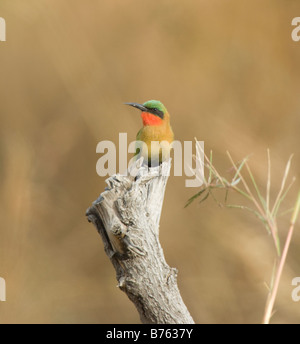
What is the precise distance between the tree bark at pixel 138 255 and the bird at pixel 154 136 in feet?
2.81

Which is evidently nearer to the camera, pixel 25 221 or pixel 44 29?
pixel 25 221

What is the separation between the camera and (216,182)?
1.67 meters

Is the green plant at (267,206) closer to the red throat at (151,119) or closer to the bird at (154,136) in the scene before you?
the bird at (154,136)

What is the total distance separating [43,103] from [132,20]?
117 centimetres

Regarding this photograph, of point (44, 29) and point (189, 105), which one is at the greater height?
point (44, 29)

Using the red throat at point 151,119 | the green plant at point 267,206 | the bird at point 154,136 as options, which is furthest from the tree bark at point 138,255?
the red throat at point 151,119

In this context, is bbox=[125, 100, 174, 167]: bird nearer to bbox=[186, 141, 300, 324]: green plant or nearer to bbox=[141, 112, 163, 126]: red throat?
bbox=[141, 112, 163, 126]: red throat

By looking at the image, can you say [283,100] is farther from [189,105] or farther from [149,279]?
[149,279]

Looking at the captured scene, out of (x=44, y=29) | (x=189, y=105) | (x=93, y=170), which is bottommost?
(x=93, y=170)

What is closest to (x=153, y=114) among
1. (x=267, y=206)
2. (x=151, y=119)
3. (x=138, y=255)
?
(x=151, y=119)

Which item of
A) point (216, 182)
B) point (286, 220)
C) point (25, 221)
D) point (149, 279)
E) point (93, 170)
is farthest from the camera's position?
point (93, 170)

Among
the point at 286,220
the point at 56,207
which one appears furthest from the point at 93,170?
the point at 286,220

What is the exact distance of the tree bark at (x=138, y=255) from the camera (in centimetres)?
183

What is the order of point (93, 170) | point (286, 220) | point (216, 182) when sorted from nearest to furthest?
point (216, 182)
point (286, 220)
point (93, 170)
